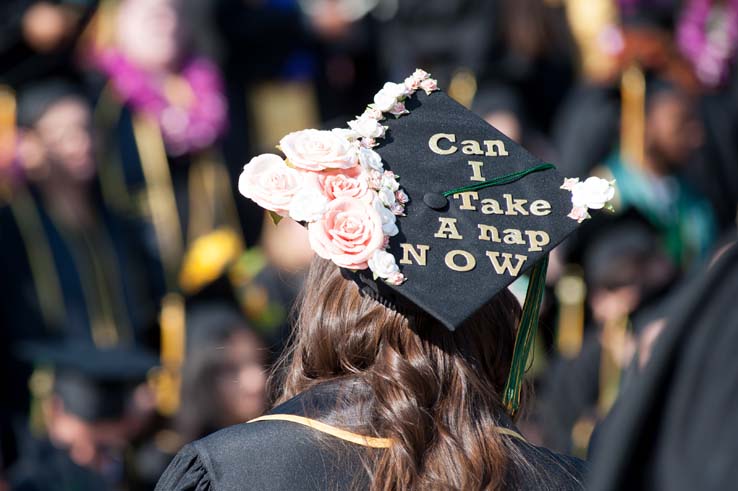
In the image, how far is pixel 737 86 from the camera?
22.3 feet

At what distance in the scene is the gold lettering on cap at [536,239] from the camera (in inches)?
73.3

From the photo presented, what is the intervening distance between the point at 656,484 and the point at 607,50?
5.63m

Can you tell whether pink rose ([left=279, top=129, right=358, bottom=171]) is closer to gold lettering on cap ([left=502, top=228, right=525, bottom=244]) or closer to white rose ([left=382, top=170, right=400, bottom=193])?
white rose ([left=382, top=170, right=400, bottom=193])

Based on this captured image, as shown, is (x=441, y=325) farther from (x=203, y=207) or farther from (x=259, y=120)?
(x=259, y=120)

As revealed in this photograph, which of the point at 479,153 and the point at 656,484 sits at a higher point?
the point at 656,484

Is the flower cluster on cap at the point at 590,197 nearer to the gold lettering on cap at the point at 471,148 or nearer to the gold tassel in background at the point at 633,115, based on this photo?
the gold lettering on cap at the point at 471,148

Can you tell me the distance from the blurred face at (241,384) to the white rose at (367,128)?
7.44 feet

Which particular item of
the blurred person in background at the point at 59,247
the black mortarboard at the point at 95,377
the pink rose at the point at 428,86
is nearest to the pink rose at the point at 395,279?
the pink rose at the point at 428,86

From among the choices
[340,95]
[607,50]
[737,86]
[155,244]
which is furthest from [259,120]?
[737,86]

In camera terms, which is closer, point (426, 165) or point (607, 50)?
point (426, 165)

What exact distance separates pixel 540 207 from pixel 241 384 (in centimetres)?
248

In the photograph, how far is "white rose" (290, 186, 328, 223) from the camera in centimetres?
179

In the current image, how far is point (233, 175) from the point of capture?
609 cm

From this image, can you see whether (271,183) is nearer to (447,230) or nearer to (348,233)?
(348,233)
